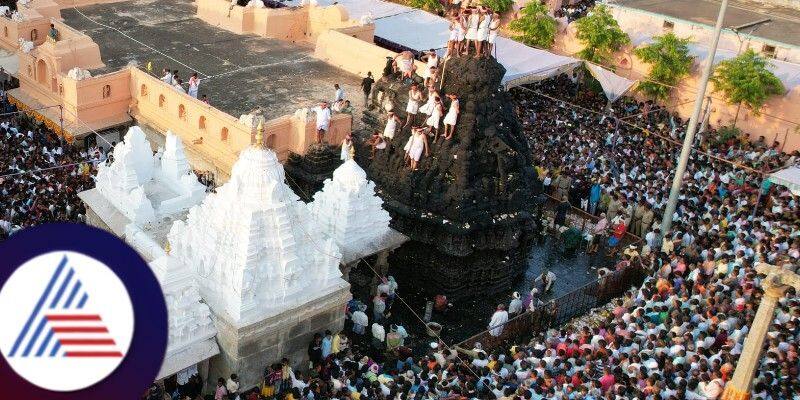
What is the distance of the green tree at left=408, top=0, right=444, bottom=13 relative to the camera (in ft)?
121

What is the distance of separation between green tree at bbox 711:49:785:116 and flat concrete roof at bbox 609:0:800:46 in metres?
3.93

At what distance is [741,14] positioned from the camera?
35.4 m

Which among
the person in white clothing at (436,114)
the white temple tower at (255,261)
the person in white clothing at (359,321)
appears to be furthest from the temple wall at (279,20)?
the white temple tower at (255,261)

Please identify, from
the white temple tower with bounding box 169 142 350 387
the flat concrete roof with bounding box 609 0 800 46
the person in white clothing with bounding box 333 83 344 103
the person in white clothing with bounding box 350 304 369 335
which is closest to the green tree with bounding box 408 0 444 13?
the flat concrete roof with bounding box 609 0 800 46

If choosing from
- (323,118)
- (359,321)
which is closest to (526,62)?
(323,118)

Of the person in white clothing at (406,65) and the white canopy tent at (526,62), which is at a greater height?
the person in white clothing at (406,65)

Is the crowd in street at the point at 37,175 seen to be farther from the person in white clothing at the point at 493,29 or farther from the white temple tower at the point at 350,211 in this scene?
the person in white clothing at the point at 493,29

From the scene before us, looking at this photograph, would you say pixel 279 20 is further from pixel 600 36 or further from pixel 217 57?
pixel 600 36

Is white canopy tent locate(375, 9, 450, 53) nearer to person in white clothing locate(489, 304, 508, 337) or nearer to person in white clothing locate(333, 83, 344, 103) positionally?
person in white clothing locate(333, 83, 344, 103)

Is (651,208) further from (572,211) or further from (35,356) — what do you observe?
(35,356)

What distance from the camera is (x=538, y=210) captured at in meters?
22.2

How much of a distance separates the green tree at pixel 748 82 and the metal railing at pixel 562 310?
10102 mm

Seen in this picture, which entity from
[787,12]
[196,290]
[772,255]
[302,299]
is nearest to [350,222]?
[302,299]

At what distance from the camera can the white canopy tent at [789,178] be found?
2077 centimetres
